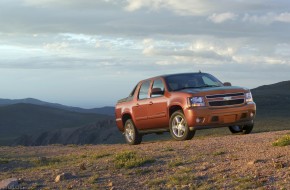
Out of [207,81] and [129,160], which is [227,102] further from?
[129,160]

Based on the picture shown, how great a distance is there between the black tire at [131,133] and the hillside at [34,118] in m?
60.7

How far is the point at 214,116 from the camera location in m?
13.4

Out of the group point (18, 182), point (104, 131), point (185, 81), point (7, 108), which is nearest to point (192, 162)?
point (18, 182)

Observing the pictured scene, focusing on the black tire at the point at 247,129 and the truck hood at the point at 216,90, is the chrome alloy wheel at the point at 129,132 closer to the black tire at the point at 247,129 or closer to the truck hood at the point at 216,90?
the truck hood at the point at 216,90

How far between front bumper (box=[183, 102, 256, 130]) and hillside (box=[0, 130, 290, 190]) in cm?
93

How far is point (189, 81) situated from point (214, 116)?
1.51 metres

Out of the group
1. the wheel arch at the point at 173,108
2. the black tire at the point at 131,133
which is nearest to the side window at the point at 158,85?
the wheel arch at the point at 173,108

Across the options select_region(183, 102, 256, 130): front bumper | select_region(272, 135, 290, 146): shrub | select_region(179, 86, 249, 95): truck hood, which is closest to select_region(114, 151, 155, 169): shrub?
select_region(272, 135, 290, 146): shrub

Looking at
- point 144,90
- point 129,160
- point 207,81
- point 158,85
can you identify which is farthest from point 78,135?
point 129,160

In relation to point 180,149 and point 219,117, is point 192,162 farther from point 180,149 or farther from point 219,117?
point 219,117

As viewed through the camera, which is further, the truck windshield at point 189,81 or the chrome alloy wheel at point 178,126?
the truck windshield at point 189,81

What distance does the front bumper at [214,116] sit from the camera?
43.8 ft

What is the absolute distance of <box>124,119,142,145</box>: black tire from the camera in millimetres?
15422

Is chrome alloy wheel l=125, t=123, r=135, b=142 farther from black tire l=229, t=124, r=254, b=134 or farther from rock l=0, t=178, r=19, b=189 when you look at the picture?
rock l=0, t=178, r=19, b=189
